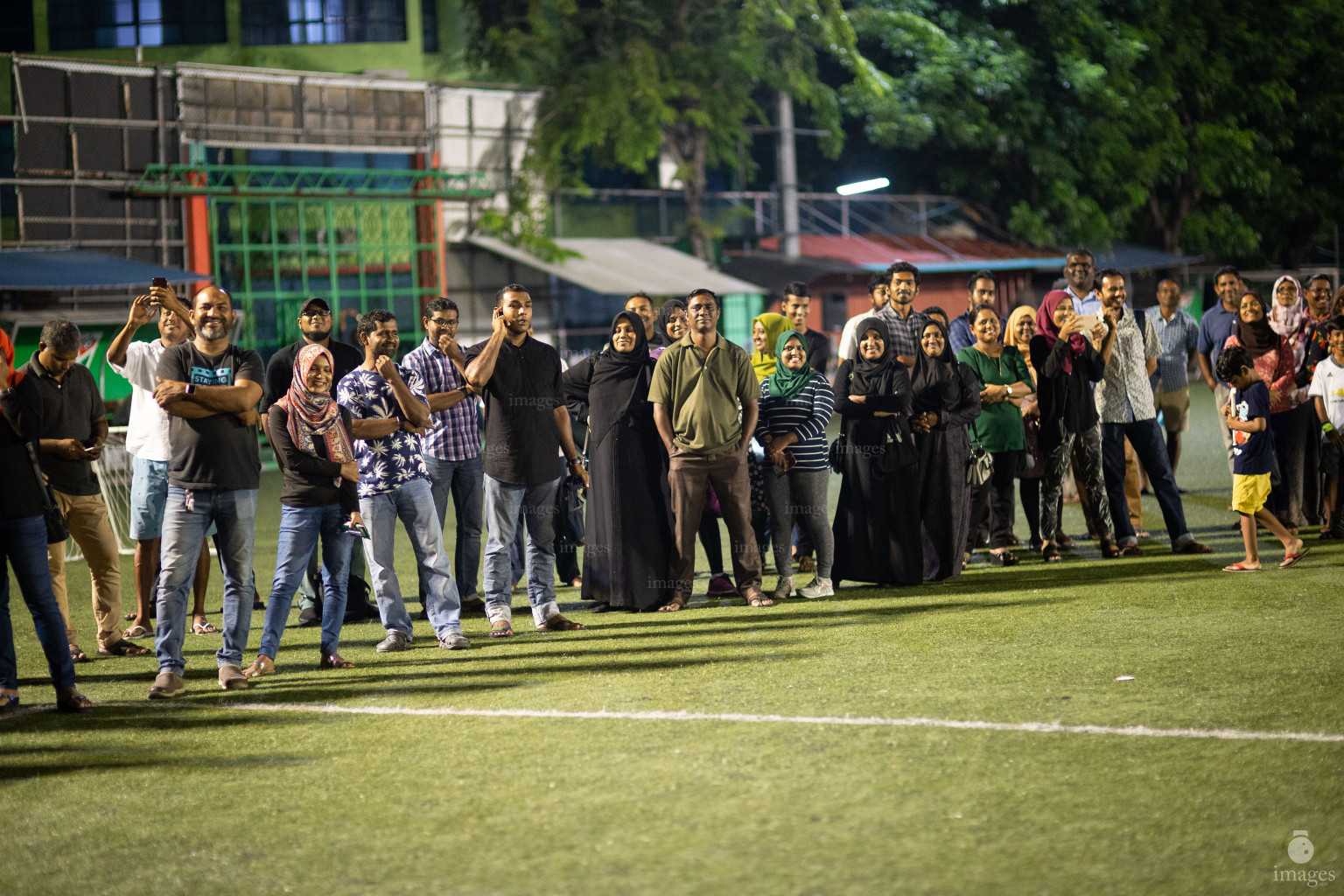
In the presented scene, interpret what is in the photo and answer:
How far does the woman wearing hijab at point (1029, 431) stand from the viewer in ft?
32.6

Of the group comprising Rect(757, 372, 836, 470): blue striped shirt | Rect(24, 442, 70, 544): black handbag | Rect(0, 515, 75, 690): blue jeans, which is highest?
Rect(757, 372, 836, 470): blue striped shirt

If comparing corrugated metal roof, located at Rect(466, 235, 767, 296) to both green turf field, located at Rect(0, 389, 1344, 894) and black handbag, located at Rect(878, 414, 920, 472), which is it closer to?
black handbag, located at Rect(878, 414, 920, 472)

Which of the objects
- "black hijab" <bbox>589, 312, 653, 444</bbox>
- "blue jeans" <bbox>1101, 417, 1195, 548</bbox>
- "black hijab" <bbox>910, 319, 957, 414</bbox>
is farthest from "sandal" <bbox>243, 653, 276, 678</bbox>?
"blue jeans" <bbox>1101, 417, 1195, 548</bbox>

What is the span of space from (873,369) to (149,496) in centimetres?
457

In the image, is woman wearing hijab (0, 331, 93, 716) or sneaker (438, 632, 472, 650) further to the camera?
sneaker (438, 632, 472, 650)

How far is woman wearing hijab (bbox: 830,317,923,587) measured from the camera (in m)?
9.12

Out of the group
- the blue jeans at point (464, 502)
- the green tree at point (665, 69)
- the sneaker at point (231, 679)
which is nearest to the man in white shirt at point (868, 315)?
the blue jeans at point (464, 502)

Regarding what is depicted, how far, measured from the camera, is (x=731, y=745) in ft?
18.2

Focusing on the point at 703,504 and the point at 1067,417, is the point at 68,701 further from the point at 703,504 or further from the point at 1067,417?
the point at 1067,417

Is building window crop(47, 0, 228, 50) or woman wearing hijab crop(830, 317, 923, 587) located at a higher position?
building window crop(47, 0, 228, 50)

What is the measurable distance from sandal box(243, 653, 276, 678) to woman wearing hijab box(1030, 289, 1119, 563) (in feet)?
18.0

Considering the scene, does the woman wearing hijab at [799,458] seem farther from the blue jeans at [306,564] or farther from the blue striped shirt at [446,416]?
the blue jeans at [306,564]

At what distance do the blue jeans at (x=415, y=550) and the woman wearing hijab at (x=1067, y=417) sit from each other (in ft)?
14.9

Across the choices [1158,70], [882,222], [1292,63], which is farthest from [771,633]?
[1292,63]
